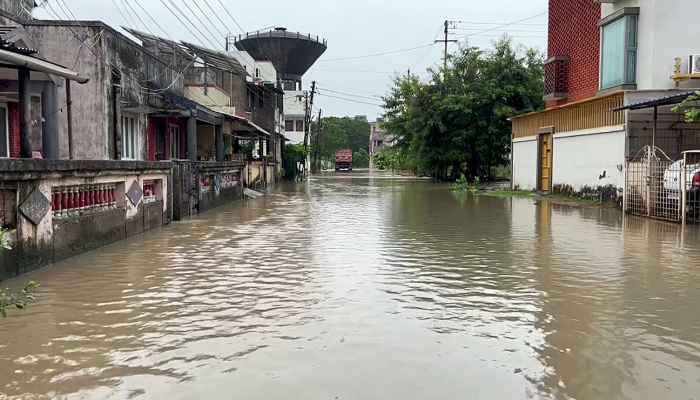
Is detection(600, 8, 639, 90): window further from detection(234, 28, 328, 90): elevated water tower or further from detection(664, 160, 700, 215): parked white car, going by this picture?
detection(234, 28, 328, 90): elevated water tower

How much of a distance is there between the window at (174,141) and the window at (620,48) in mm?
15891

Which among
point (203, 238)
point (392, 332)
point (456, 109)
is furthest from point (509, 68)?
point (392, 332)

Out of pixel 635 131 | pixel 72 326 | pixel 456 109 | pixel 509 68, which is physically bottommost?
Result: pixel 72 326

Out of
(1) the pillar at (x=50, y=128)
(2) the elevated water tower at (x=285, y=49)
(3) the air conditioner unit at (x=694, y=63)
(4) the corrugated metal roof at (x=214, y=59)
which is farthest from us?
(2) the elevated water tower at (x=285, y=49)

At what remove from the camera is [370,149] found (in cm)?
13275

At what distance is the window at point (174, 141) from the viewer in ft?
80.6

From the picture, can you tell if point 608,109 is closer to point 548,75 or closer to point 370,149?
point 548,75

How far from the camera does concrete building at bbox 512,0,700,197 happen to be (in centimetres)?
1808

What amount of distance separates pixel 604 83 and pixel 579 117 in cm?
139

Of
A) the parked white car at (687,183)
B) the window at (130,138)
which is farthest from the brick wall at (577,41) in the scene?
the window at (130,138)

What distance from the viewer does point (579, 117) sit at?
21.0 meters

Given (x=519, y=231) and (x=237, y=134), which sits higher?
(x=237, y=134)

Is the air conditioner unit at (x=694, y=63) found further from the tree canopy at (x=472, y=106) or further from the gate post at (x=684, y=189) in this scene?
the tree canopy at (x=472, y=106)

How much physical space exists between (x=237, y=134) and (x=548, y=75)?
17074 mm
